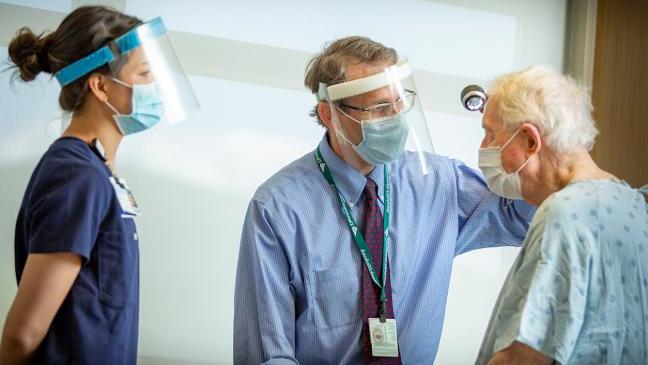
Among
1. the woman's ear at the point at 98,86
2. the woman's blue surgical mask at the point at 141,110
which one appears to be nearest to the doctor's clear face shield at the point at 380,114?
the woman's blue surgical mask at the point at 141,110

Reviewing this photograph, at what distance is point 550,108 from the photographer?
1.73 meters

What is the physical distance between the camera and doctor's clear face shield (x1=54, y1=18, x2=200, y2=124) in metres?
1.70

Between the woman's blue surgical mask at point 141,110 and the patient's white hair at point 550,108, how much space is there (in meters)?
0.82

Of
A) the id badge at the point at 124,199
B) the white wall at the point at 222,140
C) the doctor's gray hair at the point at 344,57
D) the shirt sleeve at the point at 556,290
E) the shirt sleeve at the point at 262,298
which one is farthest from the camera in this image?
the white wall at the point at 222,140

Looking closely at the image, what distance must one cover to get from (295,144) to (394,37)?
0.64 meters

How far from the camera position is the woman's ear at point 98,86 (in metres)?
1.71

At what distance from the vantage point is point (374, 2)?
318 cm

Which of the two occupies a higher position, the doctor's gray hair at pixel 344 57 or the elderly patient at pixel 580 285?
the doctor's gray hair at pixel 344 57

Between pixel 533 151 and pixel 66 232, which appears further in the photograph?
pixel 533 151

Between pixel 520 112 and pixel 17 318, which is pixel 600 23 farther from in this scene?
pixel 17 318

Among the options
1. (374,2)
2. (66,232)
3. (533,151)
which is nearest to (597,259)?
(533,151)

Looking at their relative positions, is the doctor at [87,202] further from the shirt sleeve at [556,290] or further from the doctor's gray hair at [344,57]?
the shirt sleeve at [556,290]

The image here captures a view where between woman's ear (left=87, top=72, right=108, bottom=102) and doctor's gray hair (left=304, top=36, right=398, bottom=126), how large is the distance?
27.7 inches

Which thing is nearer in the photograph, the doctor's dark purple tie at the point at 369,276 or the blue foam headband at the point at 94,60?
the blue foam headband at the point at 94,60
